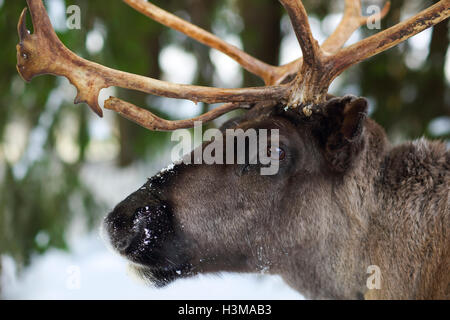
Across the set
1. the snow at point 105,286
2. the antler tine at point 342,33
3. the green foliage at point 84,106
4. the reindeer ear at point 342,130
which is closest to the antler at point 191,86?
the reindeer ear at point 342,130

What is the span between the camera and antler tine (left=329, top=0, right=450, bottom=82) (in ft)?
7.66

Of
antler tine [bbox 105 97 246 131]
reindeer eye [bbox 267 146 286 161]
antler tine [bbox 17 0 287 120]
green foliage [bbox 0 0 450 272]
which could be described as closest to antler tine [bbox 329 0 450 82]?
reindeer eye [bbox 267 146 286 161]

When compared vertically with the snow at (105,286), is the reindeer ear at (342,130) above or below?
above

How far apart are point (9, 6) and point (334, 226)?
3.69 metres

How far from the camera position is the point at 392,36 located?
7.86ft

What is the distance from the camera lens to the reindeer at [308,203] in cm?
242

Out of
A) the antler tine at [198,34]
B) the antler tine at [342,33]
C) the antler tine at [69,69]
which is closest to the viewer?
the antler tine at [69,69]

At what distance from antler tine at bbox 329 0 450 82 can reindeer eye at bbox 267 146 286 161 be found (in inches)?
19.7

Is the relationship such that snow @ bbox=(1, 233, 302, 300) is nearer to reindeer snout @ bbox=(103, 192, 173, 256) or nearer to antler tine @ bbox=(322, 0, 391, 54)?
reindeer snout @ bbox=(103, 192, 173, 256)

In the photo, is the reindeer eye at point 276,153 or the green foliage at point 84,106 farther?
the green foliage at point 84,106

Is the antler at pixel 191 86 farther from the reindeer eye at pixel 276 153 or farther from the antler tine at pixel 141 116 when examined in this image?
the reindeer eye at pixel 276 153

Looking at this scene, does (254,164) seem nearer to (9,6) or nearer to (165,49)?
(9,6)

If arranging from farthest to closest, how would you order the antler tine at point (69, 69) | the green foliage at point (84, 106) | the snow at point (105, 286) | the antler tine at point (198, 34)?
1. the snow at point (105, 286)
2. the green foliage at point (84, 106)
3. the antler tine at point (198, 34)
4. the antler tine at point (69, 69)

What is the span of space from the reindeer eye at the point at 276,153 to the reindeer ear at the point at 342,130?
0.24 metres
